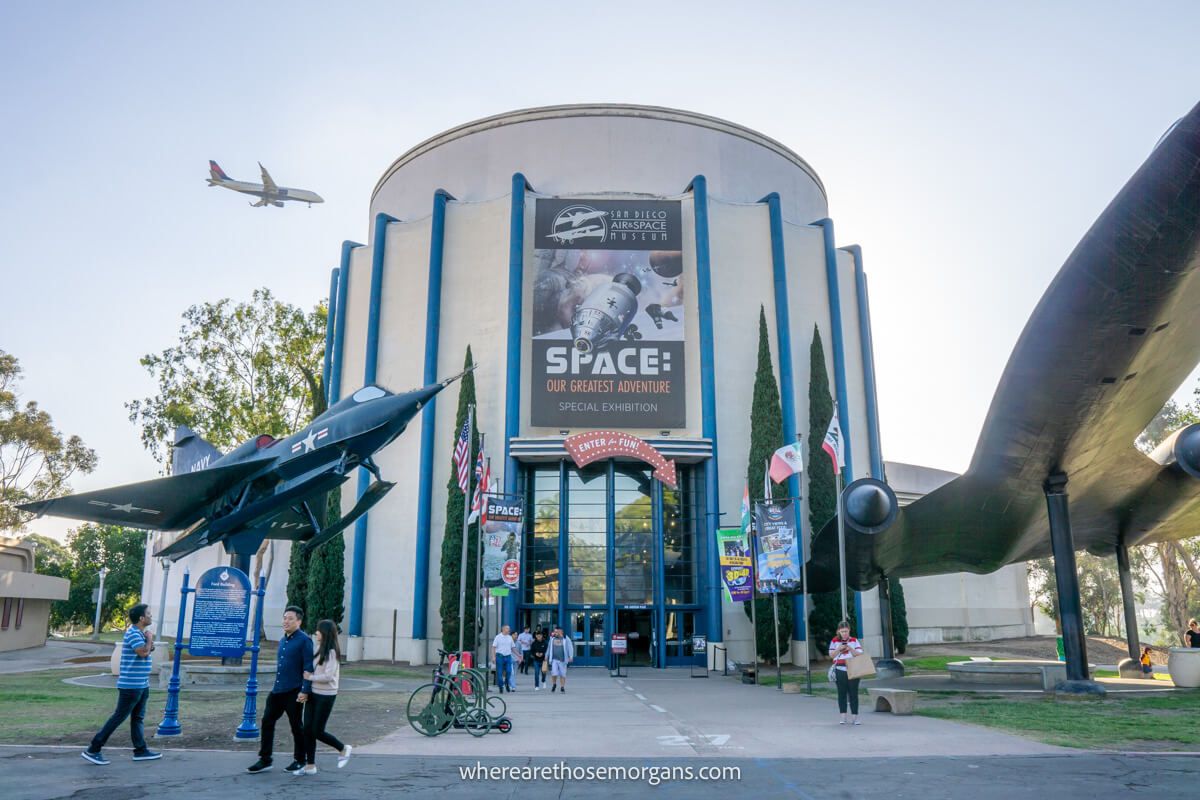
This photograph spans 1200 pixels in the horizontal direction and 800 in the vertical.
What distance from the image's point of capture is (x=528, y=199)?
37.5 metres

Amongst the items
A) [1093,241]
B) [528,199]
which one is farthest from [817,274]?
[1093,241]

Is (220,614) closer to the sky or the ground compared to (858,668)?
closer to the sky

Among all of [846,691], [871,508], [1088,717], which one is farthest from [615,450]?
[1088,717]

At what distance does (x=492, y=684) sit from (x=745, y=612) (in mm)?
12457

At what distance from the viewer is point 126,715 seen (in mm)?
9203

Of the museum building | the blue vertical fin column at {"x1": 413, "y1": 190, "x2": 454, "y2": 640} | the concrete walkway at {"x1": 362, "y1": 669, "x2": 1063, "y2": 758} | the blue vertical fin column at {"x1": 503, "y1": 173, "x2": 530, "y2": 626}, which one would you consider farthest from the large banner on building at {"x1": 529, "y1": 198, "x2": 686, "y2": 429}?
the concrete walkway at {"x1": 362, "y1": 669, "x2": 1063, "y2": 758}

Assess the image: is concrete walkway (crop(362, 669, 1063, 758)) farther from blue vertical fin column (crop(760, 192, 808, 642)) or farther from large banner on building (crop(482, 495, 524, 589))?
blue vertical fin column (crop(760, 192, 808, 642))

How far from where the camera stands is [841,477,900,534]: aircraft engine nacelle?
18.6 metres

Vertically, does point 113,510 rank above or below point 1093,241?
below

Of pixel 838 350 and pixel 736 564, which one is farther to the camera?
pixel 838 350

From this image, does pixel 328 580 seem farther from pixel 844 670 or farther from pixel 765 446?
pixel 844 670

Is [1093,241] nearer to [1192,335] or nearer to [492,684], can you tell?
[1192,335]

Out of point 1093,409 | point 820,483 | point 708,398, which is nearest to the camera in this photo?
point 1093,409

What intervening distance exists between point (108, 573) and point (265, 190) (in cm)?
4746
